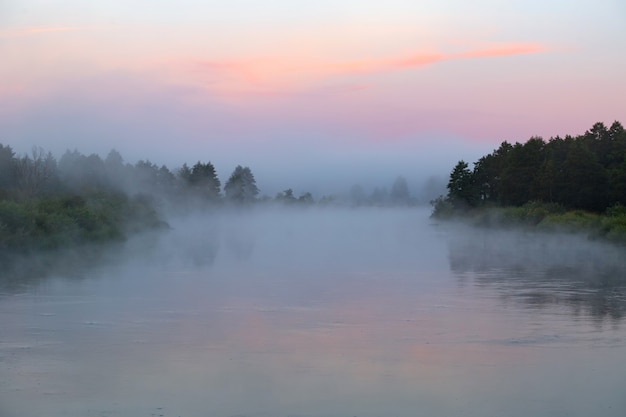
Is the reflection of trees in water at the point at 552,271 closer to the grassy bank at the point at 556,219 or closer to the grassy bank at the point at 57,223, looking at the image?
the grassy bank at the point at 556,219

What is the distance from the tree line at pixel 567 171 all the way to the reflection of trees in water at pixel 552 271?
664cm

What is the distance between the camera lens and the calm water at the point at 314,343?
9.56 meters

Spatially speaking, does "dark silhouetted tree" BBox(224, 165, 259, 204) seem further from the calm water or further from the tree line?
the calm water

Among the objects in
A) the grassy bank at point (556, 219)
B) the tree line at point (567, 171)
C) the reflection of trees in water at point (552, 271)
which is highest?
the tree line at point (567, 171)

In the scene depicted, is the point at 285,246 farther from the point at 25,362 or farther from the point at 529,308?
the point at 25,362

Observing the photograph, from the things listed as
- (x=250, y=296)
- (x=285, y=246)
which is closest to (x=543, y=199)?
(x=285, y=246)

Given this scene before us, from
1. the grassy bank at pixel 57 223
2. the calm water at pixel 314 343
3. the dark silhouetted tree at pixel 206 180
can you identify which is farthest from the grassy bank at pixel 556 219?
the dark silhouetted tree at pixel 206 180

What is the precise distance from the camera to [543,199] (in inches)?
2156

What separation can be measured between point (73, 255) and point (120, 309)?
14247 millimetres

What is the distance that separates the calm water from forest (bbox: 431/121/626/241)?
1799 cm

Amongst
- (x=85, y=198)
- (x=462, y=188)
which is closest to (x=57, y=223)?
(x=85, y=198)

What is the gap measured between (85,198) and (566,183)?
82.6ft

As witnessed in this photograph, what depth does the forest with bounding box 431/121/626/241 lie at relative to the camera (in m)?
44.4

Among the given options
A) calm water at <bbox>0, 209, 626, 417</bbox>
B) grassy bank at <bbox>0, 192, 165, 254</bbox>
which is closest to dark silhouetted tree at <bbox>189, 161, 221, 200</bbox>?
grassy bank at <bbox>0, 192, 165, 254</bbox>
